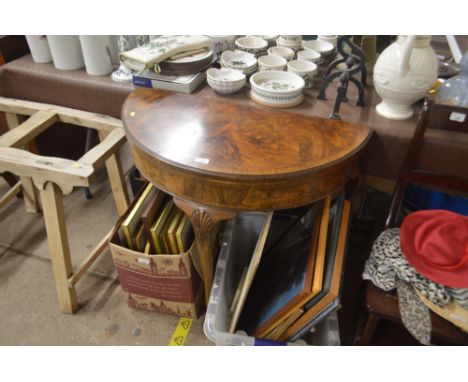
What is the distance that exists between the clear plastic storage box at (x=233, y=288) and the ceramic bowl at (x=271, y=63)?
1.85 ft

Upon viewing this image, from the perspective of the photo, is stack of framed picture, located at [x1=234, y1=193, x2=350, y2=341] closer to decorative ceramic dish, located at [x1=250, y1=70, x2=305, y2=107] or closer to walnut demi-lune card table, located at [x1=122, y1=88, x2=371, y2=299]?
walnut demi-lune card table, located at [x1=122, y1=88, x2=371, y2=299]

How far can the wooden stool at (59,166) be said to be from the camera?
41.7 inches

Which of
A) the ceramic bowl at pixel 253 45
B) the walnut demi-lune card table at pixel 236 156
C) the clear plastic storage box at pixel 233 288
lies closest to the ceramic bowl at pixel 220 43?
the ceramic bowl at pixel 253 45

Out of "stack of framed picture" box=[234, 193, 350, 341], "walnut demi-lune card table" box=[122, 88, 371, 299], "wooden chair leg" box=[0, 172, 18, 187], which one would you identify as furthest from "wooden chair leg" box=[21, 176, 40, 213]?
"stack of framed picture" box=[234, 193, 350, 341]

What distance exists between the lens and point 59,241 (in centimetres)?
118

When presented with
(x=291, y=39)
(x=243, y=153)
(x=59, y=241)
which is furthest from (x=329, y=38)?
(x=59, y=241)

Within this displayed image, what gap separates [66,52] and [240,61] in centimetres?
69

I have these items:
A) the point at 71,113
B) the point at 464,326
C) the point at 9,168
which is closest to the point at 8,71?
the point at 71,113

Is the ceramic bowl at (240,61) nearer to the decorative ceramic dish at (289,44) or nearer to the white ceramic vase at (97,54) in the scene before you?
the decorative ceramic dish at (289,44)

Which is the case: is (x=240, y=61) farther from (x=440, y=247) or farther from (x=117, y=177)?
(x=440, y=247)

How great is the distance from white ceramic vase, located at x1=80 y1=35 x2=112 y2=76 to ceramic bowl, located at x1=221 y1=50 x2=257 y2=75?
1.51 feet

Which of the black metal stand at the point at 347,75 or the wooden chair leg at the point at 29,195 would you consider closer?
the black metal stand at the point at 347,75

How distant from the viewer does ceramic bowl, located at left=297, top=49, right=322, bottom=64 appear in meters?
1.26

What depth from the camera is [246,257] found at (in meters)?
1.43
